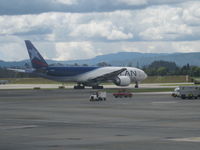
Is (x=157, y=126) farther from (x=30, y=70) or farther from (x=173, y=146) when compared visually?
(x=30, y=70)

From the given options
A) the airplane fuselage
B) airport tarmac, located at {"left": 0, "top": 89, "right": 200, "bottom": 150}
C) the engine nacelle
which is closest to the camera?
airport tarmac, located at {"left": 0, "top": 89, "right": 200, "bottom": 150}

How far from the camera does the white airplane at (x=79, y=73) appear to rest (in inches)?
4879

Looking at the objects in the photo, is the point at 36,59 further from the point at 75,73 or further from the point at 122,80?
the point at 122,80

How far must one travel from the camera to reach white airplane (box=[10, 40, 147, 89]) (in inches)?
4879

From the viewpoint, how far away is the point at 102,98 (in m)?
75.2

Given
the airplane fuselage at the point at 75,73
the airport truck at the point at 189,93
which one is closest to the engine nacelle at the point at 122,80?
the airplane fuselage at the point at 75,73

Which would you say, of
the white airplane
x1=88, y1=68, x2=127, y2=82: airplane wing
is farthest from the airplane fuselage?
x1=88, y1=68, x2=127, y2=82: airplane wing

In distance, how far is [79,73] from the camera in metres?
125

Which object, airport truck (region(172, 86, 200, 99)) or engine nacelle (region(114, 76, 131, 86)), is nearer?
airport truck (region(172, 86, 200, 99))

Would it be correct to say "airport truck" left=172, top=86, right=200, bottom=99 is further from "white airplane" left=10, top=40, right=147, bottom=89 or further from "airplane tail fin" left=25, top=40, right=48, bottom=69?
"airplane tail fin" left=25, top=40, right=48, bottom=69

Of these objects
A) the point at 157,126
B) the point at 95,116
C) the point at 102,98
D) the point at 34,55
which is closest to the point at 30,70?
the point at 34,55

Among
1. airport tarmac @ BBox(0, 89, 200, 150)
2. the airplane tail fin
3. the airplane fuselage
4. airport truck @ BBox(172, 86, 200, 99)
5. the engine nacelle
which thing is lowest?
airport tarmac @ BBox(0, 89, 200, 150)

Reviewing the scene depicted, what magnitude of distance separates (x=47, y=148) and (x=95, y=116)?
20755 mm

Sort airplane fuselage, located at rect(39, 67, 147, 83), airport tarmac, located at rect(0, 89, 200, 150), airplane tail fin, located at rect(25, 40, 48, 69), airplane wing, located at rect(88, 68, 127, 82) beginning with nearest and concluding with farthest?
airport tarmac, located at rect(0, 89, 200, 150) < airplane fuselage, located at rect(39, 67, 147, 83) < airplane tail fin, located at rect(25, 40, 48, 69) < airplane wing, located at rect(88, 68, 127, 82)
